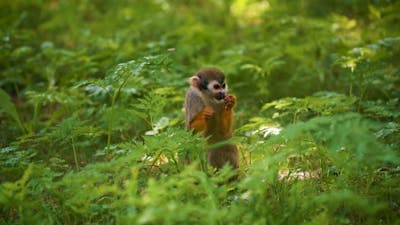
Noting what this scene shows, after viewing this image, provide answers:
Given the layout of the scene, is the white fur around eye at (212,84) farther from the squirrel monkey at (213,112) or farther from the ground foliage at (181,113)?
the ground foliage at (181,113)

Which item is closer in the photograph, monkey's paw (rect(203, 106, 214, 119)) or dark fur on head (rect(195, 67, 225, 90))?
monkey's paw (rect(203, 106, 214, 119))

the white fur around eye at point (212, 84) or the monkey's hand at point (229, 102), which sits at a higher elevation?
the white fur around eye at point (212, 84)

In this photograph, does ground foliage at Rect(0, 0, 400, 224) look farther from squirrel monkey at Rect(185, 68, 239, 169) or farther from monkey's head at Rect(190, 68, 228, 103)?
monkey's head at Rect(190, 68, 228, 103)

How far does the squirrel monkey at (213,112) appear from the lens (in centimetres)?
438

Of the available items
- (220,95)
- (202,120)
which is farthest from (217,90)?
(202,120)

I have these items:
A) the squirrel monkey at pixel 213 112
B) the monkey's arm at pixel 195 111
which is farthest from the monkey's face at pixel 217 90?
the monkey's arm at pixel 195 111

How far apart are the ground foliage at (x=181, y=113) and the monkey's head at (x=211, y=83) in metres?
0.38

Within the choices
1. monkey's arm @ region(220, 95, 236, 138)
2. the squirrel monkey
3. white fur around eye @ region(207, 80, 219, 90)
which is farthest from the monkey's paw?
white fur around eye @ region(207, 80, 219, 90)

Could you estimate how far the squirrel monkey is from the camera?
4.38 metres

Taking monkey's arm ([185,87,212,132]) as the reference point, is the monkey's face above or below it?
above

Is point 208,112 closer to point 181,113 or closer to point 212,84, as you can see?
point 212,84

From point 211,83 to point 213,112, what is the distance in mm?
301

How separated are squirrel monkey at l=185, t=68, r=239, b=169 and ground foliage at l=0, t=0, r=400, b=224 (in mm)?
137

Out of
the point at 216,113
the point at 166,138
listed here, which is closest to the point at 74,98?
the point at 216,113
